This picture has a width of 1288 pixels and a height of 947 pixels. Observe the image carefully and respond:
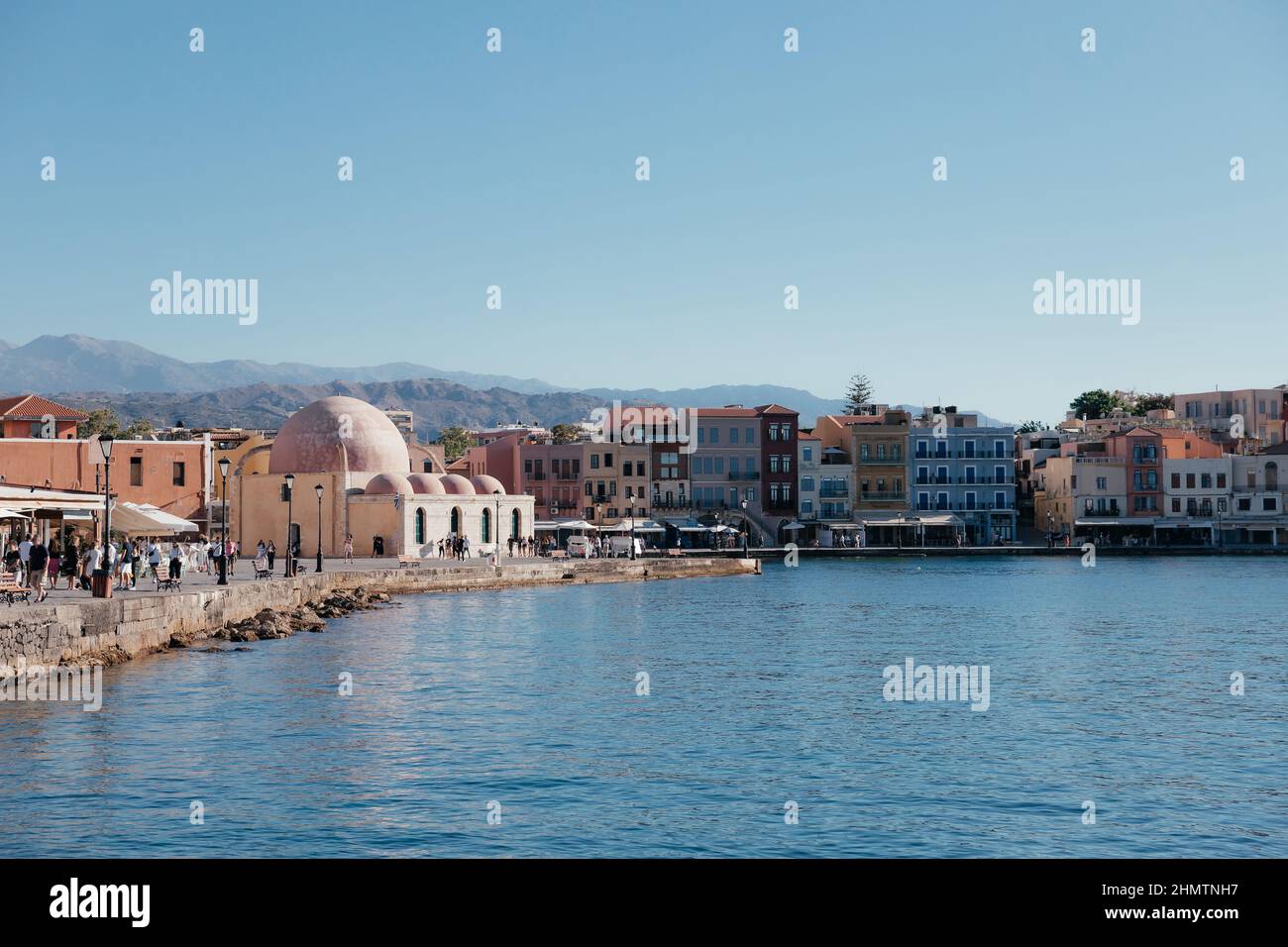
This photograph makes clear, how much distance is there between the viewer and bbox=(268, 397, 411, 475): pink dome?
64188mm

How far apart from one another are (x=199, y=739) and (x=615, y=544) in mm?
63451

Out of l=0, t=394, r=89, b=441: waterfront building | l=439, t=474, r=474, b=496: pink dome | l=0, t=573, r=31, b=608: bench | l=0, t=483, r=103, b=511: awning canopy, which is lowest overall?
l=0, t=573, r=31, b=608: bench

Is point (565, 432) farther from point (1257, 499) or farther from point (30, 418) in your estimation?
point (1257, 499)

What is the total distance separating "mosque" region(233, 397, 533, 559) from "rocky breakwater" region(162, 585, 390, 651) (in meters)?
19.0

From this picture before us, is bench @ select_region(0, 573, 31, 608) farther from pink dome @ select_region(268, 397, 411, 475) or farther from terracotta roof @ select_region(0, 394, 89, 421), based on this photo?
terracotta roof @ select_region(0, 394, 89, 421)

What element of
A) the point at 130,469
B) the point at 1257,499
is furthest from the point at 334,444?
the point at 1257,499

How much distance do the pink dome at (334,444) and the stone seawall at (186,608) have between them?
7.96m

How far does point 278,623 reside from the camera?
112ft

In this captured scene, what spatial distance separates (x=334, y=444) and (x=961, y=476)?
46520 mm

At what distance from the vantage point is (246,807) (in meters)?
14.1

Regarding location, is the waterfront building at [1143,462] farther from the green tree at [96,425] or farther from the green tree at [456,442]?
the green tree at [96,425]

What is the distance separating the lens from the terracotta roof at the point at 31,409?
76688mm

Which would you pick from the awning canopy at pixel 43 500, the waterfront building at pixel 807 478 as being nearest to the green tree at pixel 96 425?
the waterfront building at pixel 807 478

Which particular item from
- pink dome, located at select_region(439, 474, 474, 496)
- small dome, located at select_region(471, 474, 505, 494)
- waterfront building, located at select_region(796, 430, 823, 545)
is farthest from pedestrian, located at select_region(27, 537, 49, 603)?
waterfront building, located at select_region(796, 430, 823, 545)
